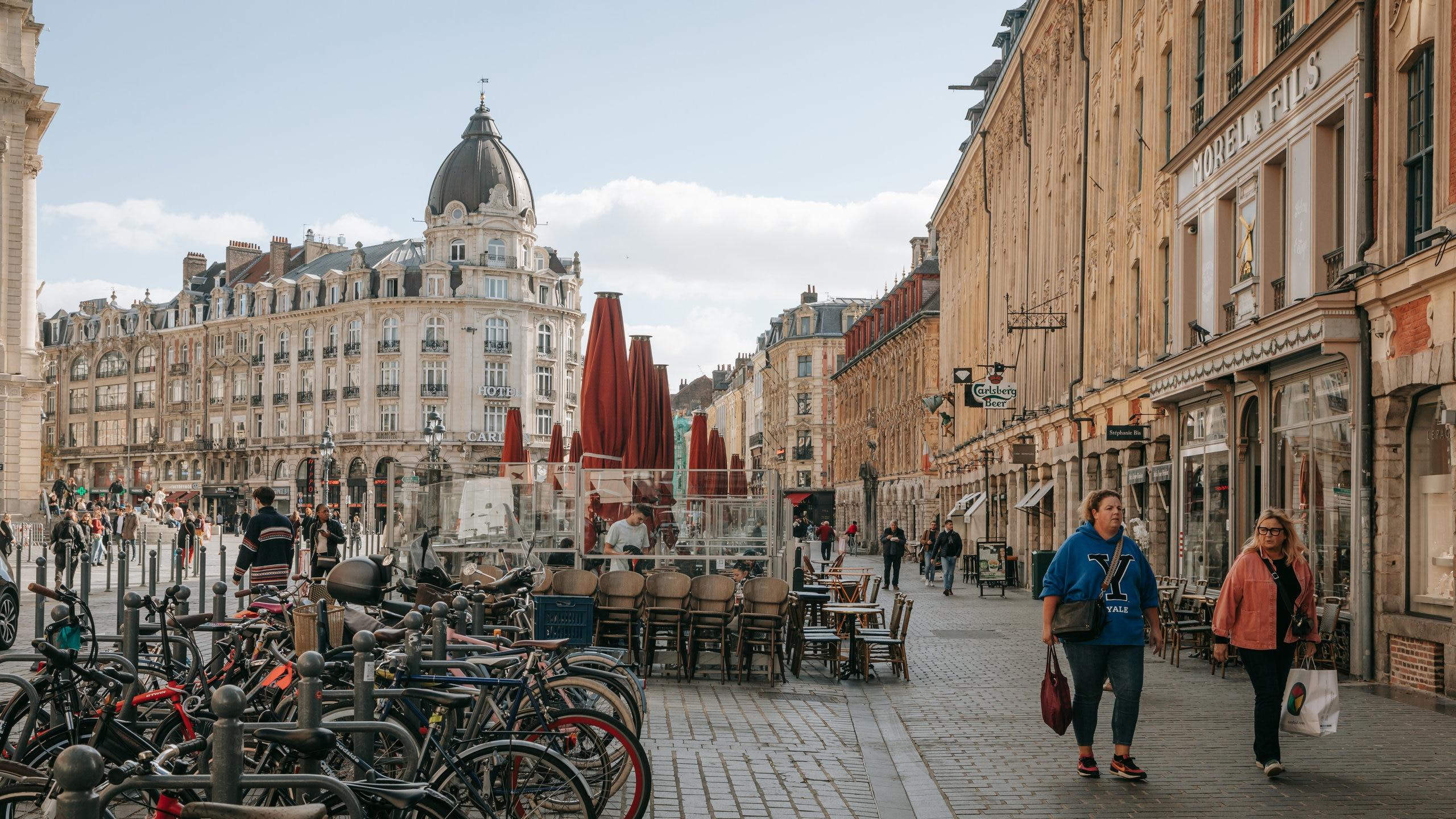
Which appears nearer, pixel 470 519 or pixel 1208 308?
pixel 470 519

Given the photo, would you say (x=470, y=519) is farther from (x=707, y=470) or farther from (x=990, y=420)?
(x=990, y=420)

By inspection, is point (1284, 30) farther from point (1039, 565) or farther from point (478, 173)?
point (478, 173)

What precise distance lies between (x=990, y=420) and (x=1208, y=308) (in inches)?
869

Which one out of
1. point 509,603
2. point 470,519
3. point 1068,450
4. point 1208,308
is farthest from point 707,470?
point 1068,450

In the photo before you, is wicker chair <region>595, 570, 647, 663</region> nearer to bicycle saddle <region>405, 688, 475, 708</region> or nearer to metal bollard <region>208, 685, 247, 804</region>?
bicycle saddle <region>405, 688, 475, 708</region>

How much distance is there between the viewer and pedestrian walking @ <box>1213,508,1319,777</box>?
9000 millimetres

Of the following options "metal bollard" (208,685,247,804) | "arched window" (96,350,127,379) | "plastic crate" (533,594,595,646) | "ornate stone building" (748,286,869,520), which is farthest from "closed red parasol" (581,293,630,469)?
A: "arched window" (96,350,127,379)

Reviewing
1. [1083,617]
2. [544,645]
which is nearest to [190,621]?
[544,645]

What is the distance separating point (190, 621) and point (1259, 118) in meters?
14.5

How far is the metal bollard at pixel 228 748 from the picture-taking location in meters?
4.18

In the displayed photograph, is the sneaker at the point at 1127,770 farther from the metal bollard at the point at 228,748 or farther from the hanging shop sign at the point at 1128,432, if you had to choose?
the hanging shop sign at the point at 1128,432

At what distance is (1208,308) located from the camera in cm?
2056

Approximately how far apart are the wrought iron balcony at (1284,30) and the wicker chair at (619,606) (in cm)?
995

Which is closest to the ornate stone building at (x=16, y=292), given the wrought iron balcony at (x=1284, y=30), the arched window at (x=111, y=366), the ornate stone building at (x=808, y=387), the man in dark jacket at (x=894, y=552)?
the man in dark jacket at (x=894, y=552)
